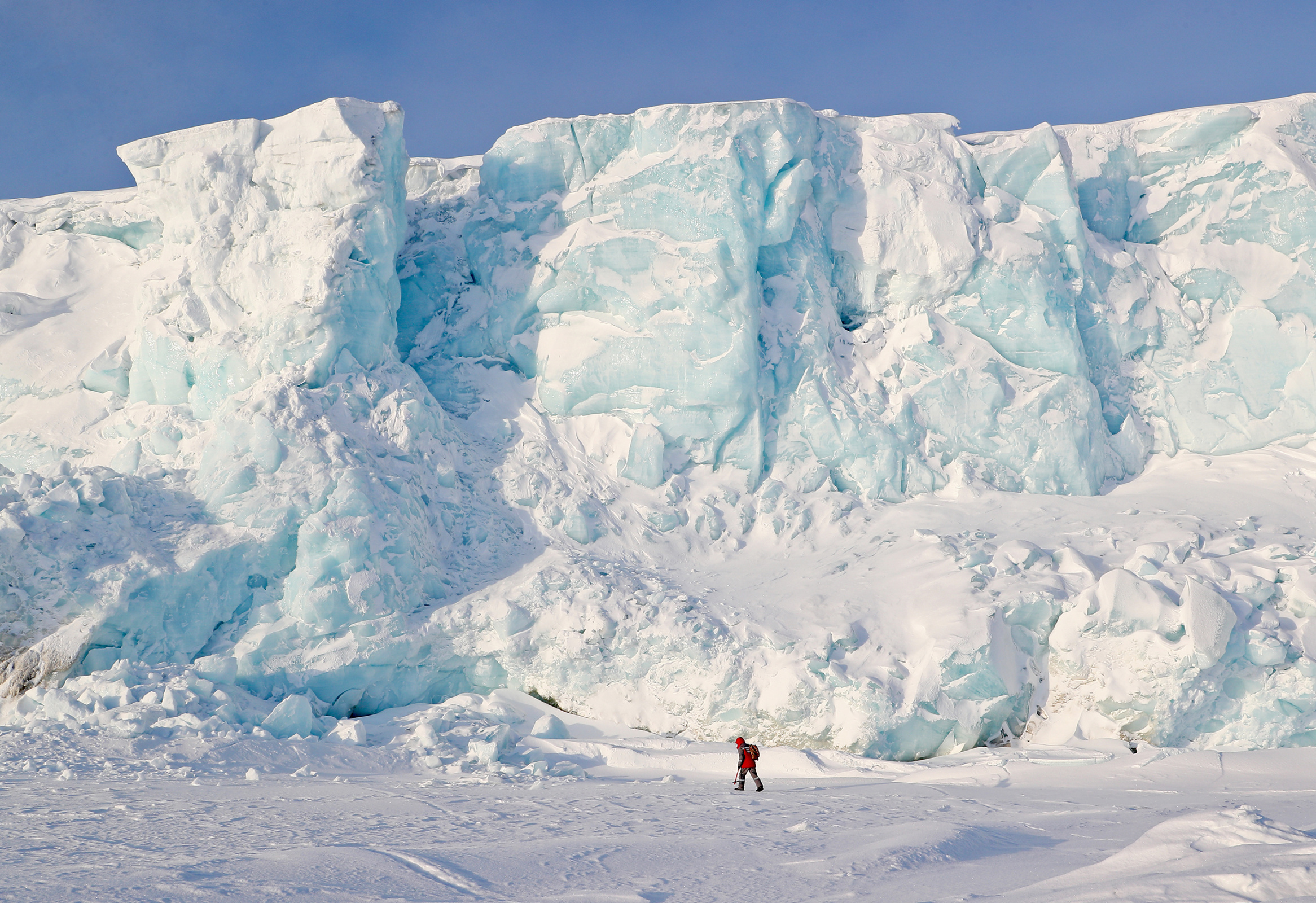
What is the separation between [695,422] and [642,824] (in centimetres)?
787

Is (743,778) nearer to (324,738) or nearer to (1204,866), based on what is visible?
(1204,866)

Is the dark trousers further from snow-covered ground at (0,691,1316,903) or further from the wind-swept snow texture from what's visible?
the wind-swept snow texture

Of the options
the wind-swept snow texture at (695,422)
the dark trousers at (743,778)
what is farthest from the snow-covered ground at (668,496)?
the dark trousers at (743,778)

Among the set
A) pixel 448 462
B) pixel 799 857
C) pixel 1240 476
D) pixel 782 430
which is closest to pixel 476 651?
pixel 448 462

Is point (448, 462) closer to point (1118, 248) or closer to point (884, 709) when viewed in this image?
point (884, 709)

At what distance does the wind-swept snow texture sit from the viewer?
1066cm

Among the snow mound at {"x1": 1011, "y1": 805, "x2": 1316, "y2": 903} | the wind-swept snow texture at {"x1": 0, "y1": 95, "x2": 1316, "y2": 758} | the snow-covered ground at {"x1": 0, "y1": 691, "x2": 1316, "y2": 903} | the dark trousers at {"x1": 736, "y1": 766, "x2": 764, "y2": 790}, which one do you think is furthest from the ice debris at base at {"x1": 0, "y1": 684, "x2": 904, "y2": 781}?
the snow mound at {"x1": 1011, "y1": 805, "x2": 1316, "y2": 903}

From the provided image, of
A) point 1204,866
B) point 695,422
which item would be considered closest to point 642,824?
point 1204,866

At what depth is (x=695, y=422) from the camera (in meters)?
14.0

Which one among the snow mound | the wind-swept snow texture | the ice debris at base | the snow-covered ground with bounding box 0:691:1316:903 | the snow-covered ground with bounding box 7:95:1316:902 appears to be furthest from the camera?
the wind-swept snow texture

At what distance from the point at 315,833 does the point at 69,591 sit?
20.8ft

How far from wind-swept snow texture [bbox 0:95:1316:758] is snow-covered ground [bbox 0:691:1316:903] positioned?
3.79 ft

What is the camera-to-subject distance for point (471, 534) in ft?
42.3

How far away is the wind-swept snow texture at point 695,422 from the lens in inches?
Answer: 420
